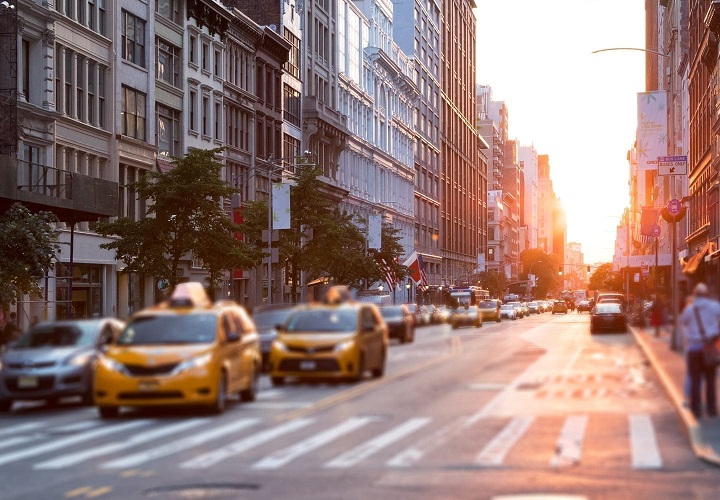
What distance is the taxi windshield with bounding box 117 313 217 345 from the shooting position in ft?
73.8

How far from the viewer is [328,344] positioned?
65.6 ft

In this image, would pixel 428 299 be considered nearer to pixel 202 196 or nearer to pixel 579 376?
pixel 579 376

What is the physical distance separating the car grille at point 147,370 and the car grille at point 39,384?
1687 mm

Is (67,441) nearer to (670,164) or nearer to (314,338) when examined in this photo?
(314,338)

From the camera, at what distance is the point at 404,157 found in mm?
192000

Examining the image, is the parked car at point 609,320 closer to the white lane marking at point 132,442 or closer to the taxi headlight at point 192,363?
the taxi headlight at point 192,363

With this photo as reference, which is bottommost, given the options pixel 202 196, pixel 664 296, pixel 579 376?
pixel 579 376

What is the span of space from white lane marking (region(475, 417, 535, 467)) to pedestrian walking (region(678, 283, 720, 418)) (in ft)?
11.7

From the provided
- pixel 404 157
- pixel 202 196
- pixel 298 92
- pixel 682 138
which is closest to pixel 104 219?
pixel 202 196

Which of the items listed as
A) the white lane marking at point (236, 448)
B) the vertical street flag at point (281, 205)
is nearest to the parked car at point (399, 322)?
the white lane marking at point (236, 448)

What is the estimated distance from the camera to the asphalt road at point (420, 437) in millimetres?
21750

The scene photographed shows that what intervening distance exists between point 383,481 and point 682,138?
13803cm

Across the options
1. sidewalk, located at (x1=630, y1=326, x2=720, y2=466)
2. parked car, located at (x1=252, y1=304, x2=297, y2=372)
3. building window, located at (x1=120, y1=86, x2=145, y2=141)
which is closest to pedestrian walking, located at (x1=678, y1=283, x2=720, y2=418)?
sidewalk, located at (x1=630, y1=326, x2=720, y2=466)

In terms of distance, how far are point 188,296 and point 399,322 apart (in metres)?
3.83
